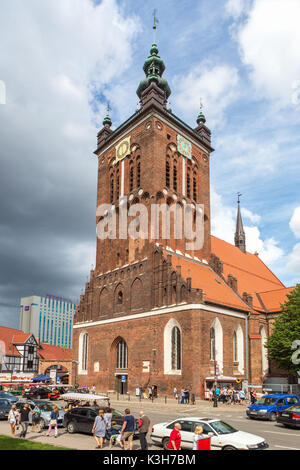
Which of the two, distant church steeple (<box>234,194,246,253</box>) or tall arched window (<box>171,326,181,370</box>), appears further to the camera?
distant church steeple (<box>234,194,246,253</box>)

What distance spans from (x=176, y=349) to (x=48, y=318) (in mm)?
149728

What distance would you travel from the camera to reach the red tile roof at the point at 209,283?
38.1m

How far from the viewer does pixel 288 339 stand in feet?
117

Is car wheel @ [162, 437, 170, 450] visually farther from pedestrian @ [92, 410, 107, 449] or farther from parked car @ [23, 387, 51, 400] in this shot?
parked car @ [23, 387, 51, 400]

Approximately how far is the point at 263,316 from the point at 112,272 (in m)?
17.1

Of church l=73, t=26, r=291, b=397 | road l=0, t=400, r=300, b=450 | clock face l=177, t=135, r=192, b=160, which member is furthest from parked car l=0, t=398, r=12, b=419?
clock face l=177, t=135, r=192, b=160

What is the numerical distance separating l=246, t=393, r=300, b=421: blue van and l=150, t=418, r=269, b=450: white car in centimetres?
1032

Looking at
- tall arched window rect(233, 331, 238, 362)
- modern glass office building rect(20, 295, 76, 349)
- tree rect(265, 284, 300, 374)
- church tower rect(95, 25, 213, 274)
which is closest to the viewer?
tree rect(265, 284, 300, 374)

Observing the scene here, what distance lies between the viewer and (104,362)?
4281 centimetres

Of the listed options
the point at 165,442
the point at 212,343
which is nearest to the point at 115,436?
the point at 165,442

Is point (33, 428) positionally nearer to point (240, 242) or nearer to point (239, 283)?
point (239, 283)

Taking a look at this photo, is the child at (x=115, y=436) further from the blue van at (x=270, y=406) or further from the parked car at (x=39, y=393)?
the parked car at (x=39, y=393)

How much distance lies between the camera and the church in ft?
118
